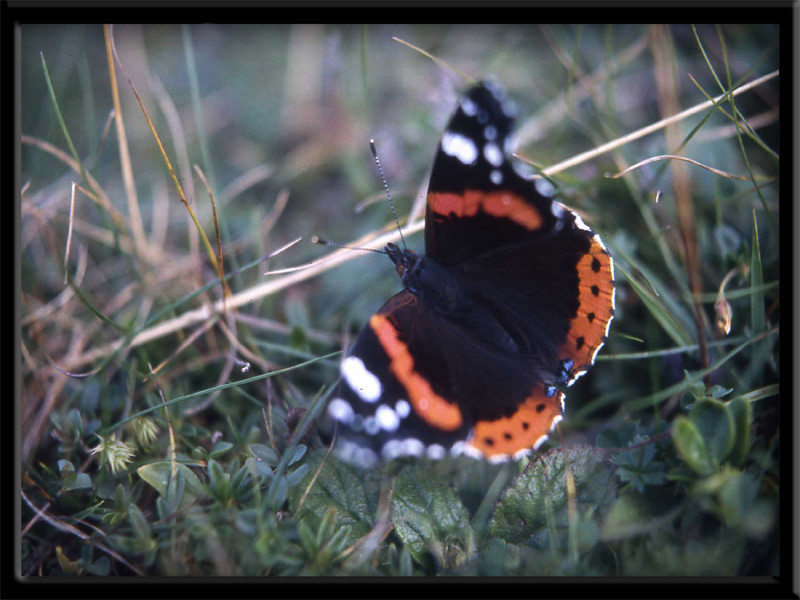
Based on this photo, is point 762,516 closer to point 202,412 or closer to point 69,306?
point 202,412

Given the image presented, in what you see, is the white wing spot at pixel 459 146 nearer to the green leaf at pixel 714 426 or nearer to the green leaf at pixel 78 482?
the green leaf at pixel 714 426

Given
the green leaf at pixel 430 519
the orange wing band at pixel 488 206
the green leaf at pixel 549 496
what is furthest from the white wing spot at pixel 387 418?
the orange wing band at pixel 488 206

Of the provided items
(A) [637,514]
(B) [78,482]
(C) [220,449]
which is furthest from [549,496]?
(B) [78,482]

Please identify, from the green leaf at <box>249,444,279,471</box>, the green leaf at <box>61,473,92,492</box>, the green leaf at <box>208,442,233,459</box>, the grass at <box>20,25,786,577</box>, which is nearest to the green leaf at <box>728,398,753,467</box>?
the grass at <box>20,25,786,577</box>

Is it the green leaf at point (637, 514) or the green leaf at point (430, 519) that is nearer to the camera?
the green leaf at point (637, 514)

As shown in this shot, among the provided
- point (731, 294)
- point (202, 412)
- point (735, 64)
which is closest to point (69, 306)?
point (202, 412)

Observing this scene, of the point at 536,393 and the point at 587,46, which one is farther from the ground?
the point at 587,46
